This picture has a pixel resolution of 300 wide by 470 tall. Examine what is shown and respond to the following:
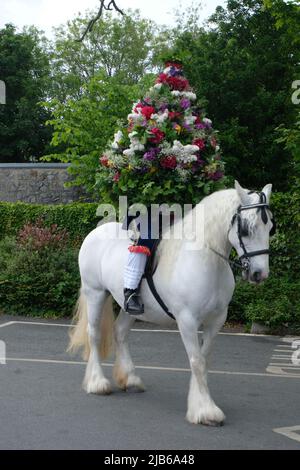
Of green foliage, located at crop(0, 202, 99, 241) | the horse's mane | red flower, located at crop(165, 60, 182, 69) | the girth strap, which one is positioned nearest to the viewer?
the horse's mane

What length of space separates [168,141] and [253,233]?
157 cm

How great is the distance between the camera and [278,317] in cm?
1100

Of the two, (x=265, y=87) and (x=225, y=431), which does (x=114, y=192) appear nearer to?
(x=225, y=431)

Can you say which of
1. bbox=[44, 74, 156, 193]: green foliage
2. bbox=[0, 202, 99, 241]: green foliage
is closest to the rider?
bbox=[0, 202, 99, 241]: green foliage

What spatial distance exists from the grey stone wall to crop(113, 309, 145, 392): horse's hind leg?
14090 mm

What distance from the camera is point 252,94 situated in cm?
1758

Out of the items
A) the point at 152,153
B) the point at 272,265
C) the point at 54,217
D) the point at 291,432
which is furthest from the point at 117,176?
the point at 54,217

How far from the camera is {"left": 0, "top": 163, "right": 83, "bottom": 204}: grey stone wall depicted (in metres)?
20.9

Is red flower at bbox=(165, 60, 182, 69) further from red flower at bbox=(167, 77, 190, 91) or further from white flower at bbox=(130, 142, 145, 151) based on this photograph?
white flower at bbox=(130, 142, 145, 151)

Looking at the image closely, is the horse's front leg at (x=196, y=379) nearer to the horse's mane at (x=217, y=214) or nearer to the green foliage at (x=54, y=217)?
the horse's mane at (x=217, y=214)

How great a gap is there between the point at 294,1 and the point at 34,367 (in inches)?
344

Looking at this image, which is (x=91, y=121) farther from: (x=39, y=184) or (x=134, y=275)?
(x=134, y=275)

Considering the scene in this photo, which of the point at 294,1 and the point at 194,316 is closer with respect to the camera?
the point at 194,316

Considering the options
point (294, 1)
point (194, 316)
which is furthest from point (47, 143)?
point (194, 316)
